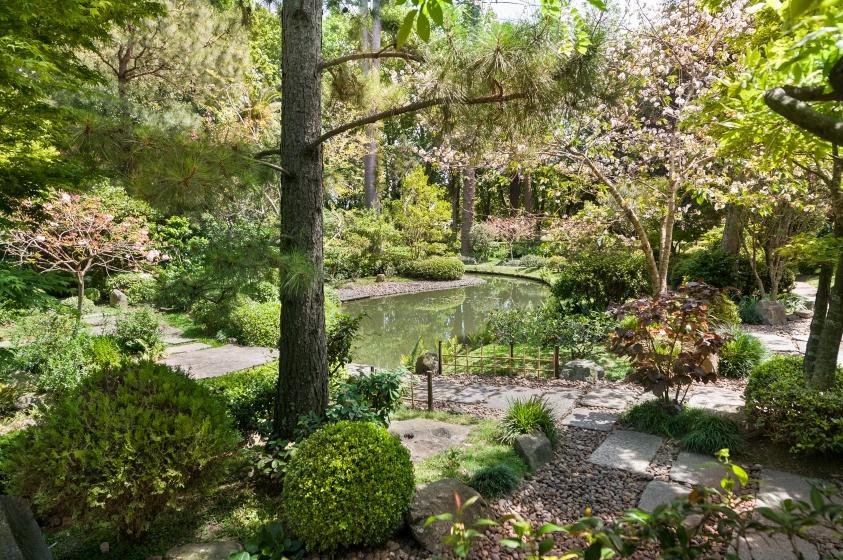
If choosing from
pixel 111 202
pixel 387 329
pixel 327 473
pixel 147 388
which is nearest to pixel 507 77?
pixel 327 473

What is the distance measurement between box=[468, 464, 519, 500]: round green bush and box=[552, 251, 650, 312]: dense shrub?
19.8ft

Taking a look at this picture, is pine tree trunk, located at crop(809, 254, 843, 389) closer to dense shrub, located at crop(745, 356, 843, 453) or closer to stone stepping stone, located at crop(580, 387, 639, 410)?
dense shrub, located at crop(745, 356, 843, 453)

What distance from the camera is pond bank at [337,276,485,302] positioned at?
15797 mm

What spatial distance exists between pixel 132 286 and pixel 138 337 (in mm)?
4728

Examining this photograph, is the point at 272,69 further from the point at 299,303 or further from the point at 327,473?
the point at 327,473

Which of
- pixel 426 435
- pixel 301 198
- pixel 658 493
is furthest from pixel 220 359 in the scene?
pixel 658 493

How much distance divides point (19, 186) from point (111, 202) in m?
8.16

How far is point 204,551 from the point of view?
9.04ft

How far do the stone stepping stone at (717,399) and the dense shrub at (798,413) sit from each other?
53 centimetres

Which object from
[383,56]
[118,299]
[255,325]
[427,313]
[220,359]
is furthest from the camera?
[427,313]

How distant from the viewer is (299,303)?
3.56 metres

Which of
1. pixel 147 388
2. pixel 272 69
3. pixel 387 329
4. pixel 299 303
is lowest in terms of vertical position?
pixel 387 329

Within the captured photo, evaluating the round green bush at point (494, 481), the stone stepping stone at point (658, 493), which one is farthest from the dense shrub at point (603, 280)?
the round green bush at point (494, 481)

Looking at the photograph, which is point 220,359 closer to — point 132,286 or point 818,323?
point 132,286
